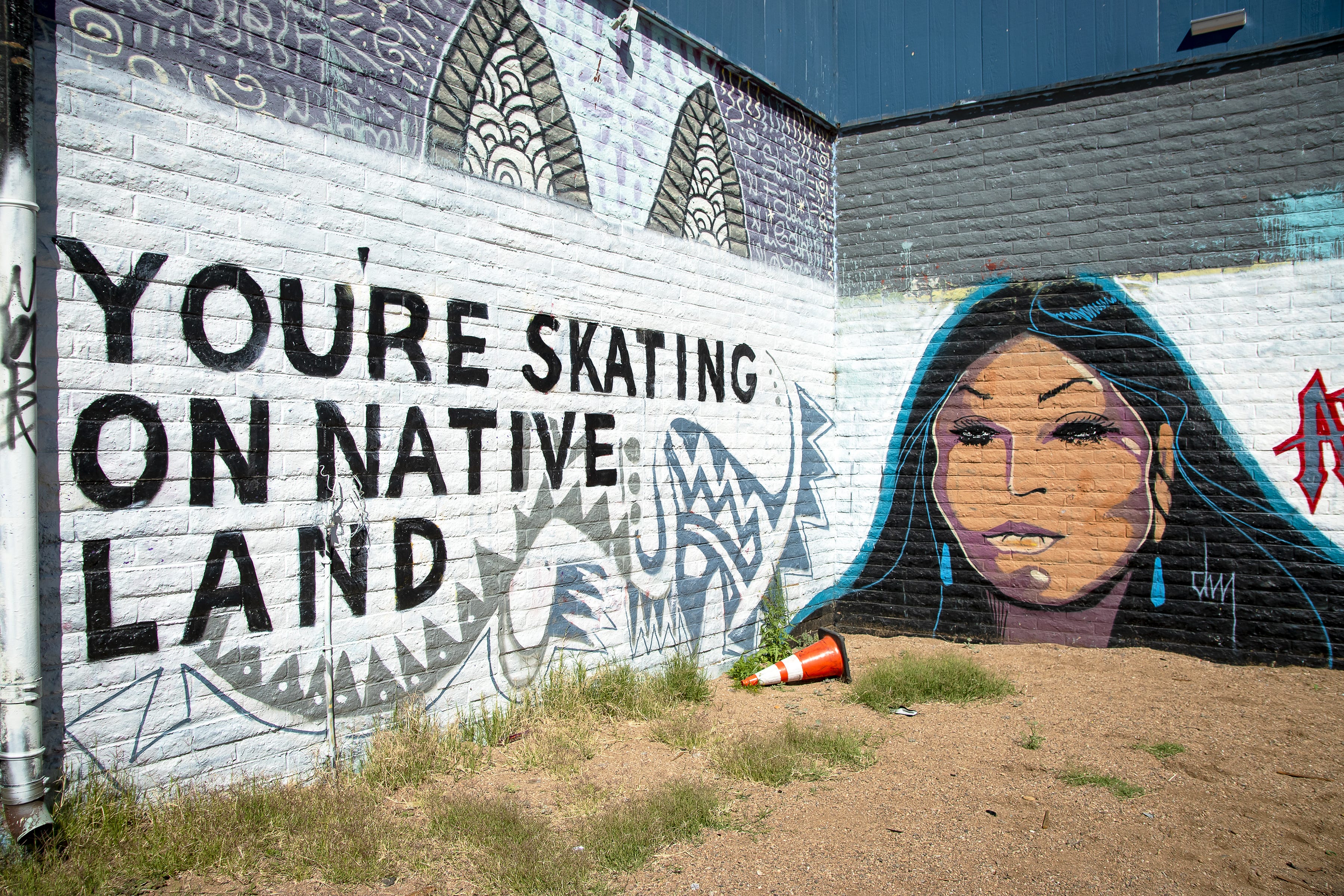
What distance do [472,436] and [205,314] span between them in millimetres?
1515

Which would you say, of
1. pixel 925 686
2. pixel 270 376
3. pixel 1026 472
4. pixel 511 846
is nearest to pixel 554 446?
pixel 270 376

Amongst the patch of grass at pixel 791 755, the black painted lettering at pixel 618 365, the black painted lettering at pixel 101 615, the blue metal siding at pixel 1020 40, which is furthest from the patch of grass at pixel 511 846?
the blue metal siding at pixel 1020 40

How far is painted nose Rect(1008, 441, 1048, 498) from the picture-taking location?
7.34 m

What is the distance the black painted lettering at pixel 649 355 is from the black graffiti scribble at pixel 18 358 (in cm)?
357

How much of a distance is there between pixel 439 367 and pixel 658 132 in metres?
2.79

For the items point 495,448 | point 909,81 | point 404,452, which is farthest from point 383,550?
point 909,81

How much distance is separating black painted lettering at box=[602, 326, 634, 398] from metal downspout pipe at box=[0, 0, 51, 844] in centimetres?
321

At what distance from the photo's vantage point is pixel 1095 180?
721 cm

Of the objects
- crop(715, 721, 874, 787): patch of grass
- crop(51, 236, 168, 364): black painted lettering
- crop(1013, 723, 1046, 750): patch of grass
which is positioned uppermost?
crop(51, 236, 168, 364): black painted lettering

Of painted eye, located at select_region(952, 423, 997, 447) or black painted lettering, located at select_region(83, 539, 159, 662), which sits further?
painted eye, located at select_region(952, 423, 997, 447)

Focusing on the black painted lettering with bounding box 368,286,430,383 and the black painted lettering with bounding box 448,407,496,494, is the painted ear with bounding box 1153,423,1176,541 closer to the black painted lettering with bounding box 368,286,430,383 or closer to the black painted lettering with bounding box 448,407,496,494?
the black painted lettering with bounding box 448,407,496,494

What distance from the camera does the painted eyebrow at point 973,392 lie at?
759 cm

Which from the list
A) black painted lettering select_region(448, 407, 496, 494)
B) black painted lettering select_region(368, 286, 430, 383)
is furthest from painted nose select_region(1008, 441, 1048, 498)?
black painted lettering select_region(368, 286, 430, 383)

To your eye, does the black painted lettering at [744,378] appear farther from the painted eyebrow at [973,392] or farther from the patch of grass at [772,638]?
the painted eyebrow at [973,392]
